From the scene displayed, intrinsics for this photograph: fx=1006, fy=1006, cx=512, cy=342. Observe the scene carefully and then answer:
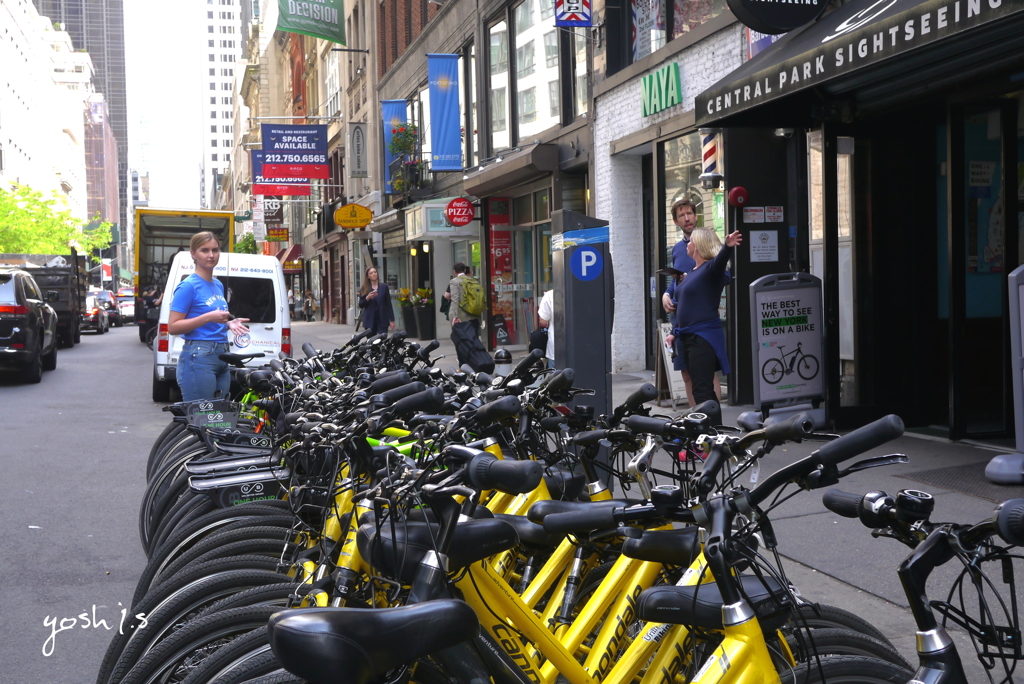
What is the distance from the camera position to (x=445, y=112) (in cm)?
2275

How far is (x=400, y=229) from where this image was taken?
30641 mm

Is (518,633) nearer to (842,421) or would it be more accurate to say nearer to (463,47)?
(842,421)

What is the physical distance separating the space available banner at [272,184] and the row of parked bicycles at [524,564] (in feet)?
101

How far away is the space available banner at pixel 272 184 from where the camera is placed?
3347 cm

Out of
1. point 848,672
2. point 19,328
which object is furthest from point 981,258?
point 19,328

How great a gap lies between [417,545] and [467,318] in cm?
1352

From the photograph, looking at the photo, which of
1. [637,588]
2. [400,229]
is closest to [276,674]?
[637,588]

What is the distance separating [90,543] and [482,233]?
16848mm

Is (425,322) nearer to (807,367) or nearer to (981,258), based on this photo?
(807,367)

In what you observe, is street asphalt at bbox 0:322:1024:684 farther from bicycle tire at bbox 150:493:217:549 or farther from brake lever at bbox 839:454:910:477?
brake lever at bbox 839:454:910:477

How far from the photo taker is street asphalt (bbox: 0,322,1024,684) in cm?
461

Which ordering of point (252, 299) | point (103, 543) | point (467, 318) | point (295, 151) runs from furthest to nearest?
point (295, 151) → point (467, 318) → point (252, 299) → point (103, 543)

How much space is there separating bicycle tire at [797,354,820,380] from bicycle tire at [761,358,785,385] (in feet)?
0.61

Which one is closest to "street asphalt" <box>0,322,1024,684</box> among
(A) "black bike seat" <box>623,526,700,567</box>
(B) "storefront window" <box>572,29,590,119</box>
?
(A) "black bike seat" <box>623,526,700,567</box>
